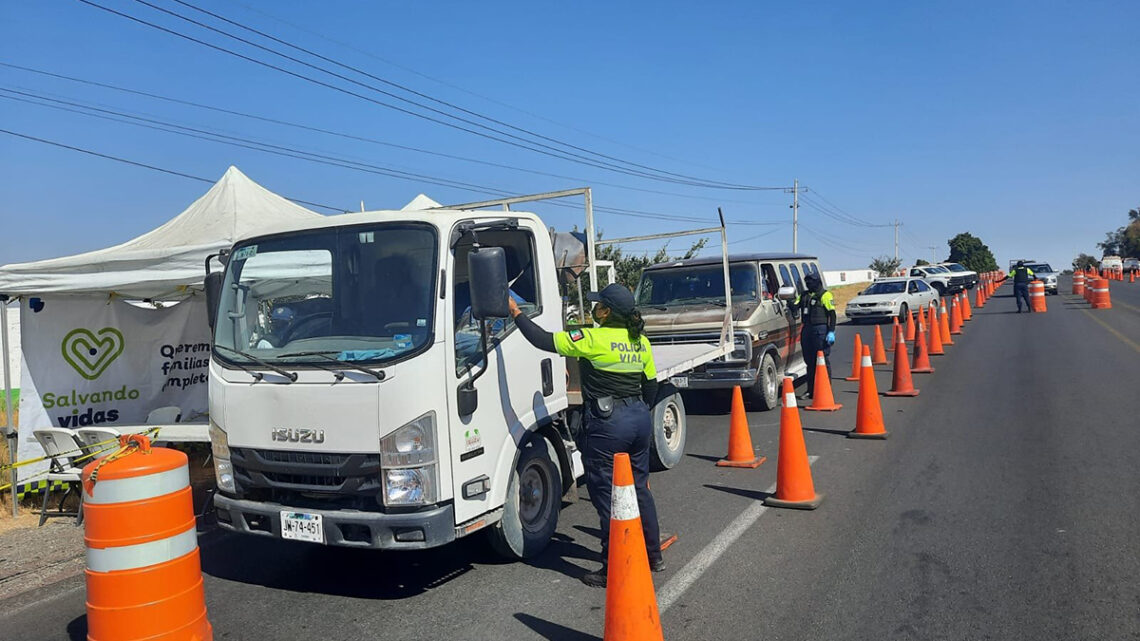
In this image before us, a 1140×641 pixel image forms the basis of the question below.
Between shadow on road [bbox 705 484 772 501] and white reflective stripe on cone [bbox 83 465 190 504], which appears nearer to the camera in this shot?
white reflective stripe on cone [bbox 83 465 190 504]

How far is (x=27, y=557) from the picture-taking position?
6.62m

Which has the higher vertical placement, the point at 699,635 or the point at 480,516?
the point at 480,516

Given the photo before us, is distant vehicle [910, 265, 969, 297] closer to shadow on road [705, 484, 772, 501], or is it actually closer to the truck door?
shadow on road [705, 484, 772, 501]

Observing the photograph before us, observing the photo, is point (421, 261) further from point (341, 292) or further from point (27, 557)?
point (27, 557)

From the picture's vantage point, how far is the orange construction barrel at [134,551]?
4008mm

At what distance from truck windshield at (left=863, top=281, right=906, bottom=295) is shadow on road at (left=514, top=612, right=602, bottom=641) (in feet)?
84.1

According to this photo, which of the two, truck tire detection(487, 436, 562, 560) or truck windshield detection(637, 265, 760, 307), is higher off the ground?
truck windshield detection(637, 265, 760, 307)

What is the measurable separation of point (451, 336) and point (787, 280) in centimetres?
861

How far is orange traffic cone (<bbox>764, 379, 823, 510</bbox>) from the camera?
6727 mm

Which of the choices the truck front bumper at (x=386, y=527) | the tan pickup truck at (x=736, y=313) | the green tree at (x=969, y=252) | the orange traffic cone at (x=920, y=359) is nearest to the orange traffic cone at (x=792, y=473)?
the truck front bumper at (x=386, y=527)

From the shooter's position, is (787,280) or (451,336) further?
(787,280)

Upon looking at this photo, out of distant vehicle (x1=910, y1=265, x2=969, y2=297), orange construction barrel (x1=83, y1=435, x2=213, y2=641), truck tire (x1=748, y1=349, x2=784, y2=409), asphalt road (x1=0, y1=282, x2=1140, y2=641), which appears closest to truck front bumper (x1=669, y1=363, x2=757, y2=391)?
truck tire (x1=748, y1=349, x2=784, y2=409)

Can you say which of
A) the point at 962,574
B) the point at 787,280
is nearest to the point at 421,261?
the point at 962,574

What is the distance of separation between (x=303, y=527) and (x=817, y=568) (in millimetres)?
3180
